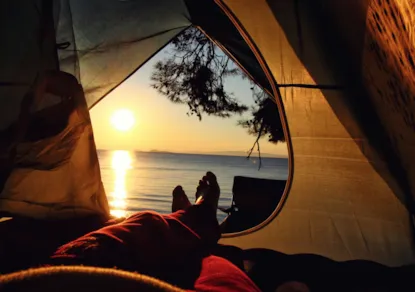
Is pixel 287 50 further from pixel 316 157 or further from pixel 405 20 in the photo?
pixel 405 20

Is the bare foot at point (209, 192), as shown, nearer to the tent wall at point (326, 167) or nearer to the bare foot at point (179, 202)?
the bare foot at point (179, 202)

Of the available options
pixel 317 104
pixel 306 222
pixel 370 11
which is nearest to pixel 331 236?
pixel 306 222

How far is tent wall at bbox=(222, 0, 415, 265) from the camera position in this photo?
144 cm

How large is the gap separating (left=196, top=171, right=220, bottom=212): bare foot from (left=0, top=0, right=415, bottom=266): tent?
0.68ft

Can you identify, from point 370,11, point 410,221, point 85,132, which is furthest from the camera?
point 85,132

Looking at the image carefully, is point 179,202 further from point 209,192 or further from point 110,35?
point 110,35

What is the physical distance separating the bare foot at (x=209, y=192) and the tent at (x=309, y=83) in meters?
0.21

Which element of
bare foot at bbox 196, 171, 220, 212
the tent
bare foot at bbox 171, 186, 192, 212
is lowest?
bare foot at bbox 171, 186, 192, 212

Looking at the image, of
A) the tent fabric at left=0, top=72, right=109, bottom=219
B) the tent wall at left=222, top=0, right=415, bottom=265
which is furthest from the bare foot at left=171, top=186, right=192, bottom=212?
the tent wall at left=222, top=0, right=415, bottom=265

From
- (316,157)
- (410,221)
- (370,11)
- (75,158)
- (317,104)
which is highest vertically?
(370,11)

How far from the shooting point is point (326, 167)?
1577mm

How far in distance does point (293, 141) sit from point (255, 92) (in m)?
1.44

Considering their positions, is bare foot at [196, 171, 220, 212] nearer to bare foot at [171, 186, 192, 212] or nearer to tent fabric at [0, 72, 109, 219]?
bare foot at [171, 186, 192, 212]

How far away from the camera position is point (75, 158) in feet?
4.95
